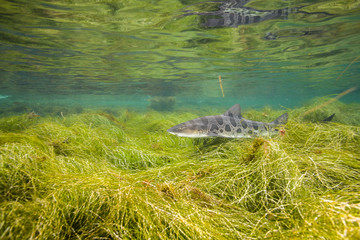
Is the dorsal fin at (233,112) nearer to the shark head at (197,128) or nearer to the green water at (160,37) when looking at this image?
the shark head at (197,128)

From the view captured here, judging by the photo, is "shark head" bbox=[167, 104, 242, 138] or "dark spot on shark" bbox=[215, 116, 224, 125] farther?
"dark spot on shark" bbox=[215, 116, 224, 125]

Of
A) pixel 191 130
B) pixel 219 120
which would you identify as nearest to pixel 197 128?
pixel 191 130

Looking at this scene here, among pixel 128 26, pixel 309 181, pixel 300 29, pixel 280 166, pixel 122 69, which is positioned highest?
pixel 128 26

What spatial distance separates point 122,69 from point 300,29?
748 inches

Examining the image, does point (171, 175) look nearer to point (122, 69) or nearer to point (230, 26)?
point (230, 26)

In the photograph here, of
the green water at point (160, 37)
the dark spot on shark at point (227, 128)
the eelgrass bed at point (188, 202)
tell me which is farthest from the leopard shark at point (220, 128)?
the eelgrass bed at point (188, 202)

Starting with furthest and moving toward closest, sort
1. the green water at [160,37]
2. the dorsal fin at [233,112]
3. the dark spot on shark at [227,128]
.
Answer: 1. the green water at [160,37]
2. the dorsal fin at [233,112]
3. the dark spot on shark at [227,128]

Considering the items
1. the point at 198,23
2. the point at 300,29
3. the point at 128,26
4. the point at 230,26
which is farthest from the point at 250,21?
the point at 128,26

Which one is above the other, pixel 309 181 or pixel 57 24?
pixel 57 24

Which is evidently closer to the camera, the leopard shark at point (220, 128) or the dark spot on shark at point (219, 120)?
the leopard shark at point (220, 128)

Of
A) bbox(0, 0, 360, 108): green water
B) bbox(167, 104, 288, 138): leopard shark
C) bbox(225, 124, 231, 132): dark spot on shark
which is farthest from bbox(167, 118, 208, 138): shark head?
bbox(0, 0, 360, 108): green water

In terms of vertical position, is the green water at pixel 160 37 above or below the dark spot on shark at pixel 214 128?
above

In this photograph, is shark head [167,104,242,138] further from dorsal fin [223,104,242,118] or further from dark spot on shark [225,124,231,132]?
dorsal fin [223,104,242,118]

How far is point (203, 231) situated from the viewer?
1.42 metres
